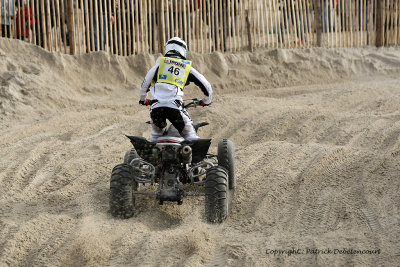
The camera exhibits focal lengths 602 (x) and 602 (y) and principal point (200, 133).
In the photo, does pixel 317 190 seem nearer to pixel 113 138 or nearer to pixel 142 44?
pixel 113 138

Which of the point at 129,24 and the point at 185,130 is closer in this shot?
the point at 185,130

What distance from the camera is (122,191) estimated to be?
6.20 meters

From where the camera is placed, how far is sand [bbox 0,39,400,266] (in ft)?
18.1

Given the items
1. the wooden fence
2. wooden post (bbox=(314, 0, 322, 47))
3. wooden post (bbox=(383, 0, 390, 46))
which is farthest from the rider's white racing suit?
wooden post (bbox=(383, 0, 390, 46))

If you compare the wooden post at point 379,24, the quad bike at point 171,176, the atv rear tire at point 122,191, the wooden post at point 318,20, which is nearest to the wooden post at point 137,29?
the wooden post at point 318,20

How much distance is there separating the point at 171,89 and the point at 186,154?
2.78 ft

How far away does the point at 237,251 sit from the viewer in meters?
5.36

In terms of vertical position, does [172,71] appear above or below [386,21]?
above

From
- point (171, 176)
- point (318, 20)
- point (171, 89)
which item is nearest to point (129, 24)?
point (318, 20)

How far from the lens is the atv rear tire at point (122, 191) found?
243 inches

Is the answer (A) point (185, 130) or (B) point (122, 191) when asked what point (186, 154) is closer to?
(A) point (185, 130)

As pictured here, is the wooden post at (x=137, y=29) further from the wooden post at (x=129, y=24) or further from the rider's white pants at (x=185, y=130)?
the rider's white pants at (x=185, y=130)

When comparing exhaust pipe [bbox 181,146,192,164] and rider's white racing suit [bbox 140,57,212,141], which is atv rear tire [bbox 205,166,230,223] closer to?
exhaust pipe [bbox 181,146,192,164]

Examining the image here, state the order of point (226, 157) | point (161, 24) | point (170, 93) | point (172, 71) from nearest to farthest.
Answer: point (170, 93), point (172, 71), point (226, 157), point (161, 24)
